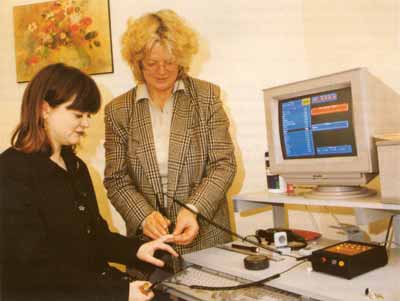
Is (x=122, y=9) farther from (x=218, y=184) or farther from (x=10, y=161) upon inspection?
(x=10, y=161)

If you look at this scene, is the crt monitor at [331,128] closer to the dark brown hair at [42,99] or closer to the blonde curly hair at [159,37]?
the blonde curly hair at [159,37]

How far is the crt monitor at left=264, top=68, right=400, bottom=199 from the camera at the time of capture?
124 centimetres

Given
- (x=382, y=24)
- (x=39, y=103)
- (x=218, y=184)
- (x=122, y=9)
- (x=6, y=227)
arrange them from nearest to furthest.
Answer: (x=6, y=227), (x=39, y=103), (x=218, y=184), (x=382, y=24), (x=122, y=9)

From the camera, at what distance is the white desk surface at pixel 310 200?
1172 millimetres

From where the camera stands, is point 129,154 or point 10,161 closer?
point 10,161

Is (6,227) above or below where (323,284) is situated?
above

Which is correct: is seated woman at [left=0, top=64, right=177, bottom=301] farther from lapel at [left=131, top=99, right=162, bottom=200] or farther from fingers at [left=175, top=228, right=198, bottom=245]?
lapel at [left=131, top=99, right=162, bottom=200]

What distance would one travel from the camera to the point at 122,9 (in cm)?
222

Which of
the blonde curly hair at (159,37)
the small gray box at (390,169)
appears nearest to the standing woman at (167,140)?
the blonde curly hair at (159,37)

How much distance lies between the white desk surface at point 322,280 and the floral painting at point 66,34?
4.45 ft

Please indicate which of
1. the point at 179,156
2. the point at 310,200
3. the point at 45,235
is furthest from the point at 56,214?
the point at 310,200

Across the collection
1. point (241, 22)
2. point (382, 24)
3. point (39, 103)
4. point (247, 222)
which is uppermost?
point (241, 22)

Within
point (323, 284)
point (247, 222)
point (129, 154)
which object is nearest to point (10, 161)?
point (129, 154)

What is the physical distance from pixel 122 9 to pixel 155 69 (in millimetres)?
792
